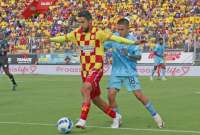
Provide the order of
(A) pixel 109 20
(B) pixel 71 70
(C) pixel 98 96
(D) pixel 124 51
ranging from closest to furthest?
(C) pixel 98 96, (D) pixel 124 51, (B) pixel 71 70, (A) pixel 109 20

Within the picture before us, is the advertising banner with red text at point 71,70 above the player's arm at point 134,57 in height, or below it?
below

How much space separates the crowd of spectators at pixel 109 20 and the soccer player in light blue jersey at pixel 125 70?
2263 cm

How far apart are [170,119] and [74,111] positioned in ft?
9.50

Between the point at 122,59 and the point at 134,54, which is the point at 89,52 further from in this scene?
the point at 134,54

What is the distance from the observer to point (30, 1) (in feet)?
161

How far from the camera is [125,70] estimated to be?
11.6 meters

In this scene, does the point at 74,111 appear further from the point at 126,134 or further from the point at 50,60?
the point at 50,60

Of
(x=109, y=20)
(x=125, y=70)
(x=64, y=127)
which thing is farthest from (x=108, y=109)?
(x=109, y=20)

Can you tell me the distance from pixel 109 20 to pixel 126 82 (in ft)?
106

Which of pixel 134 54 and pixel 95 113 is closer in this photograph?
pixel 134 54

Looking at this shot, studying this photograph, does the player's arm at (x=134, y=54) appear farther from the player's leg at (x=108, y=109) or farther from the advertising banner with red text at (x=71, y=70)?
the advertising banner with red text at (x=71, y=70)

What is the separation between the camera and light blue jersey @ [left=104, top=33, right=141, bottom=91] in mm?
11477

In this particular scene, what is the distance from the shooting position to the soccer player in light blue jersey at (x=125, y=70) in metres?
11.4

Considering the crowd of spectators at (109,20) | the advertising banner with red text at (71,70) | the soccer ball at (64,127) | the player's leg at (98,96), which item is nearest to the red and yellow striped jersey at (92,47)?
the player's leg at (98,96)
